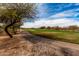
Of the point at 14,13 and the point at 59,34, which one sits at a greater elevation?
the point at 14,13

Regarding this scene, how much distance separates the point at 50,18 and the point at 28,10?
0.19 m

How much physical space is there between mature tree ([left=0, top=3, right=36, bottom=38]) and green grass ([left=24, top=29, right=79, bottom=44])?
0.44ft

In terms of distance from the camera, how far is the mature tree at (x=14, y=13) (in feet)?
5.29

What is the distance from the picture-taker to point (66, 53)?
1.58 m

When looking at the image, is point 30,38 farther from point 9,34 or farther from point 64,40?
point 64,40

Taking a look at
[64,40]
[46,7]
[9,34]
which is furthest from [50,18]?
[9,34]

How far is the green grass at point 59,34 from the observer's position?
5.23ft

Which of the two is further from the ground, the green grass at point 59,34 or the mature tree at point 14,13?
the mature tree at point 14,13

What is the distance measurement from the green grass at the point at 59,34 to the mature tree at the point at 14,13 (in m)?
0.13

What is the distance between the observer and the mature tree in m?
1.61

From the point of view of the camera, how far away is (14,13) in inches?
63.6

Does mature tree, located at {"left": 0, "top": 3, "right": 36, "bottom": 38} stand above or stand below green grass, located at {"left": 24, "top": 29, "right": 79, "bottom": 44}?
above

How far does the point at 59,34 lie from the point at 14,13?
41 centimetres

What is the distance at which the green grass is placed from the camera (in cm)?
159
